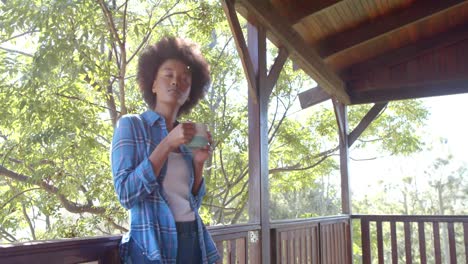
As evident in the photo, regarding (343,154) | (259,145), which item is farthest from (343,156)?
(259,145)

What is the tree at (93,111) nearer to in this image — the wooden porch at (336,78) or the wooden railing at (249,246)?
the wooden porch at (336,78)

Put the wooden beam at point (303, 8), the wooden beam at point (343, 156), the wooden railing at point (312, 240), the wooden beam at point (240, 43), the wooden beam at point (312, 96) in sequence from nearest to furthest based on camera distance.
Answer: the wooden beam at point (240, 43) < the wooden railing at point (312, 240) < the wooden beam at point (303, 8) < the wooden beam at point (312, 96) < the wooden beam at point (343, 156)

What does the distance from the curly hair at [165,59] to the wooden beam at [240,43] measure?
1.17m

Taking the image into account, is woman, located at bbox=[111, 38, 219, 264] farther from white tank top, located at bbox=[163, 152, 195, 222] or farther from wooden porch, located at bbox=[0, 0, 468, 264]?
wooden porch, located at bbox=[0, 0, 468, 264]

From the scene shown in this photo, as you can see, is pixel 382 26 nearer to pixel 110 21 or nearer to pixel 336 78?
pixel 336 78

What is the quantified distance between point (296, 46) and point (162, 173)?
100 inches

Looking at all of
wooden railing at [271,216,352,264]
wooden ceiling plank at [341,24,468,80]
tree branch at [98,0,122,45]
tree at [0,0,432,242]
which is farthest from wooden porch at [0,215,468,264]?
tree branch at [98,0,122,45]

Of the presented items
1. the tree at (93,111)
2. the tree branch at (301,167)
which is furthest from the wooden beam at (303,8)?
the tree branch at (301,167)

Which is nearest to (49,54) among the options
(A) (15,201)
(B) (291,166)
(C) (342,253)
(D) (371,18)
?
(A) (15,201)

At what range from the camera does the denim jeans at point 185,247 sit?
3.72ft

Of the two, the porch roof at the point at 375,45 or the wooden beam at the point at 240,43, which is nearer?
the wooden beam at the point at 240,43

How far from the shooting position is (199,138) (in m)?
1.14

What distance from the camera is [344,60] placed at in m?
4.95

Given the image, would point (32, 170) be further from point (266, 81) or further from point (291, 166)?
point (291, 166)
